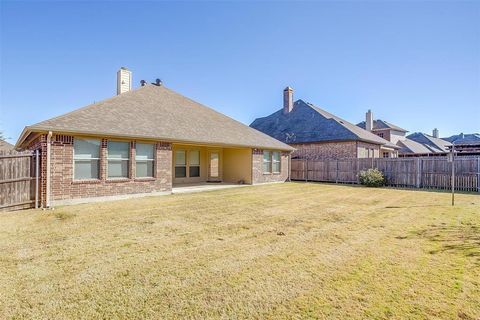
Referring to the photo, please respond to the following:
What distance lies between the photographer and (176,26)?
48.0 ft

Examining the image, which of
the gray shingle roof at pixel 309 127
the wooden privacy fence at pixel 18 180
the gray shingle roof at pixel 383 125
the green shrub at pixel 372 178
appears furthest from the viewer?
A: the gray shingle roof at pixel 383 125

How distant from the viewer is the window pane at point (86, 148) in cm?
990

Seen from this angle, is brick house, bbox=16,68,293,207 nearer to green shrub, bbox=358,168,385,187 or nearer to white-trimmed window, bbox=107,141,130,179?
white-trimmed window, bbox=107,141,130,179

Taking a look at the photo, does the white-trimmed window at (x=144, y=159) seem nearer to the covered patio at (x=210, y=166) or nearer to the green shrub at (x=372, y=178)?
the covered patio at (x=210, y=166)

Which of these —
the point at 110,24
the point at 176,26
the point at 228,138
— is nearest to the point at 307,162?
the point at 228,138

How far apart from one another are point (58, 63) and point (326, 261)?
60.1 feet

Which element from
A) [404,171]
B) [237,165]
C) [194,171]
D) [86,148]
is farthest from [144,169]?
[404,171]

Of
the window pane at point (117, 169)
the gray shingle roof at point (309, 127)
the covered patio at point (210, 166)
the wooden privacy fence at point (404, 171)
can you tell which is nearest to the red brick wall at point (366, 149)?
A: the gray shingle roof at point (309, 127)

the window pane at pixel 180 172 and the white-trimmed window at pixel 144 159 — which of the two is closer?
the white-trimmed window at pixel 144 159

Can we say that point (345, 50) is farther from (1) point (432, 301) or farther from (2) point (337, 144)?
(1) point (432, 301)

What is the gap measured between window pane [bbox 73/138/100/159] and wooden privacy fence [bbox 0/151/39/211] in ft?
4.18

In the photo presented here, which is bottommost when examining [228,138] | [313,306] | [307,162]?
[313,306]

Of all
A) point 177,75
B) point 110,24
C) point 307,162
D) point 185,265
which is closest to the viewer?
point 185,265

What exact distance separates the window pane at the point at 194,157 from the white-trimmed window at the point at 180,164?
1.52ft
